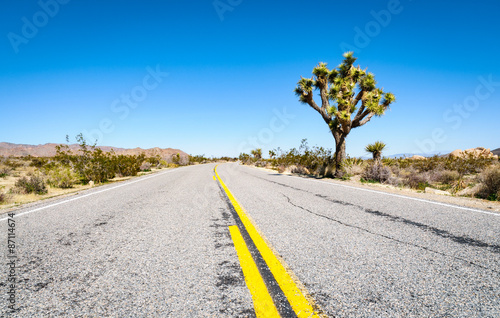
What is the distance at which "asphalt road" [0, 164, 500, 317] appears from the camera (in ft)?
5.63

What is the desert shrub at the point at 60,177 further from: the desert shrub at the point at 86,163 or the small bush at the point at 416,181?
the small bush at the point at 416,181

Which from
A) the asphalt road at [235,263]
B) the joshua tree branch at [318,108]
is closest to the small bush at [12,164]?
the asphalt road at [235,263]

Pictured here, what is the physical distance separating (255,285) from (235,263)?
0.47 metres

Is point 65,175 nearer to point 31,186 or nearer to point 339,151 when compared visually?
point 31,186

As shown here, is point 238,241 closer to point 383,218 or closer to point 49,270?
point 49,270

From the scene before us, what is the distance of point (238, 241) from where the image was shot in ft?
9.86

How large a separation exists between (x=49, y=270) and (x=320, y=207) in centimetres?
443

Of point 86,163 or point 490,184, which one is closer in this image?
point 490,184

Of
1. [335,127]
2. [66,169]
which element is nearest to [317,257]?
[66,169]

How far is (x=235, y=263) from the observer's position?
238cm

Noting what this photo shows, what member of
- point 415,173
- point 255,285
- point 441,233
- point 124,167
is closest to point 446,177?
point 415,173

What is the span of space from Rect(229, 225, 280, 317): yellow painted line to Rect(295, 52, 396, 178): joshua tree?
12676mm

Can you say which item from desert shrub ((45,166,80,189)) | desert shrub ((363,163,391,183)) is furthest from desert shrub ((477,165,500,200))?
desert shrub ((45,166,80,189))

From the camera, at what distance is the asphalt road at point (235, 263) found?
5.63ft
